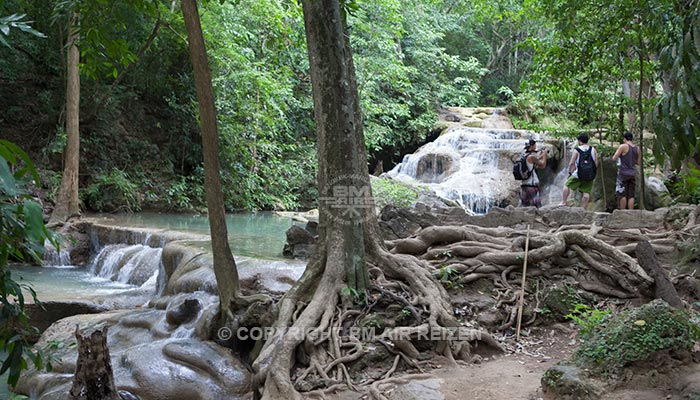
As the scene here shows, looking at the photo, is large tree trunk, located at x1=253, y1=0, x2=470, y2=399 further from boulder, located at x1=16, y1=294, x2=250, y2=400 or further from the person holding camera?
the person holding camera

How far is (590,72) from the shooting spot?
8734mm

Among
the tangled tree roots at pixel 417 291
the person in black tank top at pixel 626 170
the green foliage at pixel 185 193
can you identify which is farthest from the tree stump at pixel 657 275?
the green foliage at pixel 185 193

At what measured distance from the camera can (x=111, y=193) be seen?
16047mm

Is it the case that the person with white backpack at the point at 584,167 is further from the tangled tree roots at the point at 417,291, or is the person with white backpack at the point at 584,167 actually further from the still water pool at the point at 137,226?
the still water pool at the point at 137,226

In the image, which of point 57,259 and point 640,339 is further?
point 57,259

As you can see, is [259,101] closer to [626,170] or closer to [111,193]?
[111,193]

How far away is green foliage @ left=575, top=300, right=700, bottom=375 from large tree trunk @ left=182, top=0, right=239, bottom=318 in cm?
348

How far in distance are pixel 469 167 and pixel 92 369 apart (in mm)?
14381

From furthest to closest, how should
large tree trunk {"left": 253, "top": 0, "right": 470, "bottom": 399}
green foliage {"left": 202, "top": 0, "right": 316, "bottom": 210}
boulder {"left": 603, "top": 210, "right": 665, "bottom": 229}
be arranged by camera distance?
green foliage {"left": 202, "top": 0, "right": 316, "bottom": 210} < boulder {"left": 603, "top": 210, "right": 665, "bottom": 229} < large tree trunk {"left": 253, "top": 0, "right": 470, "bottom": 399}

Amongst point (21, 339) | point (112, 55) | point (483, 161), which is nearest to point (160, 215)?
point (483, 161)

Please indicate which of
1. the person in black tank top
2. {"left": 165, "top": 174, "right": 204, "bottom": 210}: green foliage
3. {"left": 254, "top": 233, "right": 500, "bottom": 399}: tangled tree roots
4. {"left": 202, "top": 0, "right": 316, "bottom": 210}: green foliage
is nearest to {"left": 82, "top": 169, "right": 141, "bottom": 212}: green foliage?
{"left": 165, "top": 174, "right": 204, "bottom": 210}: green foliage

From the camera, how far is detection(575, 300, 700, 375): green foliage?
12.4 feet

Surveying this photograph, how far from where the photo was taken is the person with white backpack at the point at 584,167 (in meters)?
9.95

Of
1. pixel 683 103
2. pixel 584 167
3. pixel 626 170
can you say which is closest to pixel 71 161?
pixel 584 167
